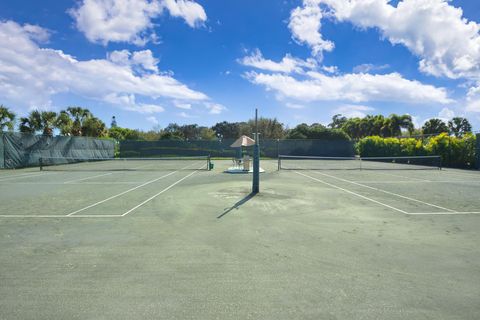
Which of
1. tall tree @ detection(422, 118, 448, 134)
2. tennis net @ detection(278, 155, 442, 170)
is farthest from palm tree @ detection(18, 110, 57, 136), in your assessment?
tall tree @ detection(422, 118, 448, 134)

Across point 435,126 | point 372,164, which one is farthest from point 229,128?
point 372,164

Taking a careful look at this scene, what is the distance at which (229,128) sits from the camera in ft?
327

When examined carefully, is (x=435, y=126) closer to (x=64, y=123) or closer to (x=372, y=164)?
(x=372, y=164)

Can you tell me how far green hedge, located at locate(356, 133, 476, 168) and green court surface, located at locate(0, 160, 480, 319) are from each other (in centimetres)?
1987

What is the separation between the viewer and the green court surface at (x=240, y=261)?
3.28m

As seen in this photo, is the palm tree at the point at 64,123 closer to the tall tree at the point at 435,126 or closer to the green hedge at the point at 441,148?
the green hedge at the point at 441,148

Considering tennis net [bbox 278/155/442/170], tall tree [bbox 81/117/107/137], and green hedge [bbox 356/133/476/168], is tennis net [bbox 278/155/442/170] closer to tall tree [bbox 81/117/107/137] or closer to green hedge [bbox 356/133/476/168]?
green hedge [bbox 356/133/476/168]

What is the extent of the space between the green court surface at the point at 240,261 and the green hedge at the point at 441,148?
1987 cm

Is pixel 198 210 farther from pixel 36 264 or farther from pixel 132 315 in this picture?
pixel 132 315

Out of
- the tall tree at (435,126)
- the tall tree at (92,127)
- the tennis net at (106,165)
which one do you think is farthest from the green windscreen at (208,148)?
the tall tree at (435,126)

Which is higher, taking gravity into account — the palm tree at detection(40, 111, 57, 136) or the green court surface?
the palm tree at detection(40, 111, 57, 136)

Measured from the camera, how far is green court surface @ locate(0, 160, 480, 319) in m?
3.28

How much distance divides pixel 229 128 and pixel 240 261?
9599 cm

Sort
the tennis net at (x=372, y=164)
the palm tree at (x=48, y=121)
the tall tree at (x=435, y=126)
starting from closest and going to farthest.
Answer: the tennis net at (x=372, y=164)
the palm tree at (x=48, y=121)
the tall tree at (x=435, y=126)
